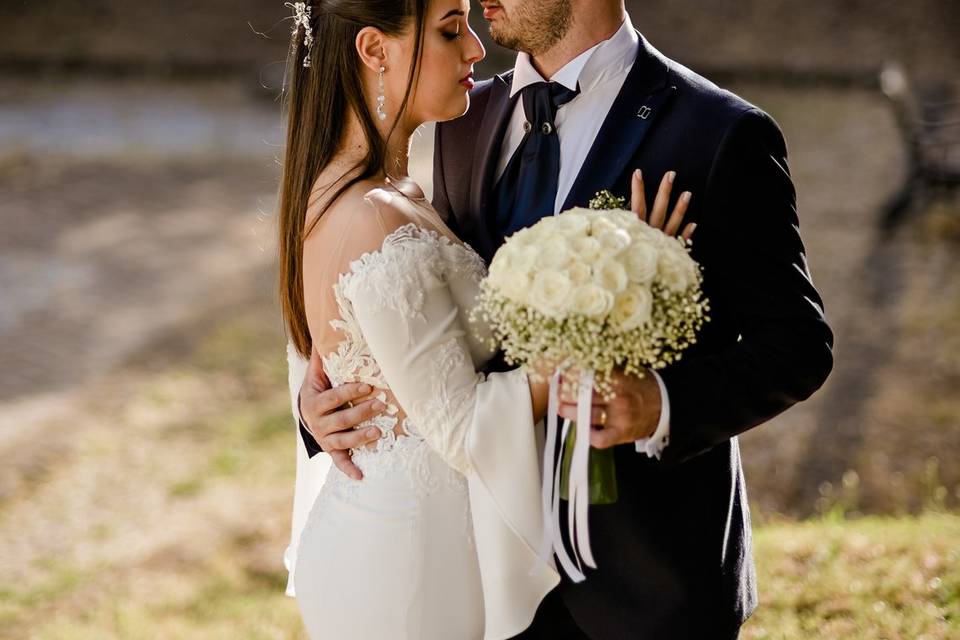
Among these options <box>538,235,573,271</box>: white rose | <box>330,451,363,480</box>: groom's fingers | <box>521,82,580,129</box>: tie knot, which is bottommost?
<box>330,451,363,480</box>: groom's fingers

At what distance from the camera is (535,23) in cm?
272

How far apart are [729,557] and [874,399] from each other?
5.03m

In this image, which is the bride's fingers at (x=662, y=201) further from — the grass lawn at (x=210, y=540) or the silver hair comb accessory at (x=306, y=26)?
the grass lawn at (x=210, y=540)

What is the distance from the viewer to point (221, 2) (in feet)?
58.5

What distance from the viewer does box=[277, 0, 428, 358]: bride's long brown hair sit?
2.54 metres

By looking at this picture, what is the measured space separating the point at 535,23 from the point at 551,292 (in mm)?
1036

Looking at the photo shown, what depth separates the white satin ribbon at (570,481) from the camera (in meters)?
2.07

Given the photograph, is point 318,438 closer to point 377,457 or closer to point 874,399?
point 377,457

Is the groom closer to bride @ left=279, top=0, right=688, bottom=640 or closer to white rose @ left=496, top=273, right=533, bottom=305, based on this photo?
bride @ left=279, top=0, right=688, bottom=640

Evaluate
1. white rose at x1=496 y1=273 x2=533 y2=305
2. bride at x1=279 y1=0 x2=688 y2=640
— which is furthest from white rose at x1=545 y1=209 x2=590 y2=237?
bride at x1=279 y1=0 x2=688 y2=640

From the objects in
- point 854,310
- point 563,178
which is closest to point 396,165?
point 563,178

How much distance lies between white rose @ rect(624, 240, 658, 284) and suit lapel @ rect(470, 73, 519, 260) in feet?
2.52

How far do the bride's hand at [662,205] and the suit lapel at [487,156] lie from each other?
1.66 feet

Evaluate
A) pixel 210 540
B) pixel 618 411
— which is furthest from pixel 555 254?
pixel 210 540
